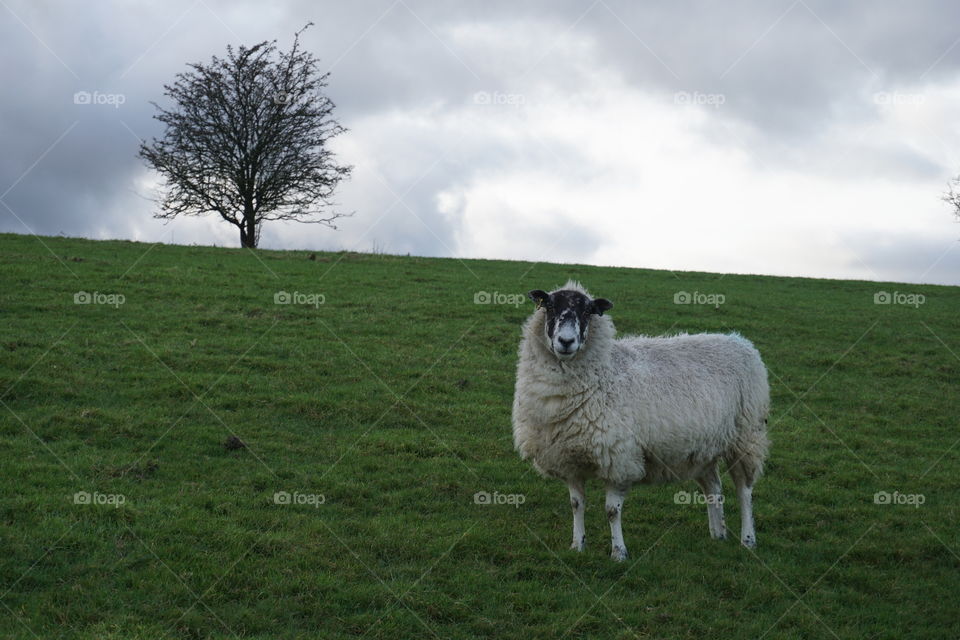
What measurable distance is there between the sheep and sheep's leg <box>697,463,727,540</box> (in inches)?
0.5

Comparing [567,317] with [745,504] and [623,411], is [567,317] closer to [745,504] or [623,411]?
[623,411]

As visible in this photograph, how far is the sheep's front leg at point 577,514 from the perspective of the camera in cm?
946

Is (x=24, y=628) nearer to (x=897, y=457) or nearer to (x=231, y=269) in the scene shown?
(x=897, y=457)

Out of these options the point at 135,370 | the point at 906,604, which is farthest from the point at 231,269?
the point at 906,604

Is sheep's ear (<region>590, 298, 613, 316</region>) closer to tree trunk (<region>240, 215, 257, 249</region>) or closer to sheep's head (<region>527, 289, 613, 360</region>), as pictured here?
sheep's head (<region>527, 289, 613, 360</region>)

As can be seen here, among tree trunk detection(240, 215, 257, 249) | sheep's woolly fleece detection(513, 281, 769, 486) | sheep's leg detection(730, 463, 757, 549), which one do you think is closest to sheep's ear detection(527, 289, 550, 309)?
sheep's woolly fleece detection(513, 281, 769, 486)

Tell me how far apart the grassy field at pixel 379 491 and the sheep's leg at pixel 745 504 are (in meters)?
0.21

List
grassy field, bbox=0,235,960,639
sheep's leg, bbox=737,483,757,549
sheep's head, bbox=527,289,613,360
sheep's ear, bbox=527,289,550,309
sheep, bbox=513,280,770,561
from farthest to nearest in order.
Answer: sheep's leg, bbox=737,483,757,549 → sheep's ear, bbox=527,289,550,309 → sheep, bbox=513,280,770,561 → sheep's head, bbox=527,289,613,360 → grassy field, bbox=0,235,960,639

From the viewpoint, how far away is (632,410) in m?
9.60

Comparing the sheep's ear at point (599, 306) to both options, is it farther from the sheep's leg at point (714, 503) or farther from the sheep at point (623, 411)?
the sheep's leg at point (714, 503)

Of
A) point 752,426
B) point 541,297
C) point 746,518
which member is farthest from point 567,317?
point 746,518

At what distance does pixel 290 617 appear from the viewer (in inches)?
301

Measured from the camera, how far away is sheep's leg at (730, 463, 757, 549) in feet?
33.2

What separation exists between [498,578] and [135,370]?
29.6 feet
